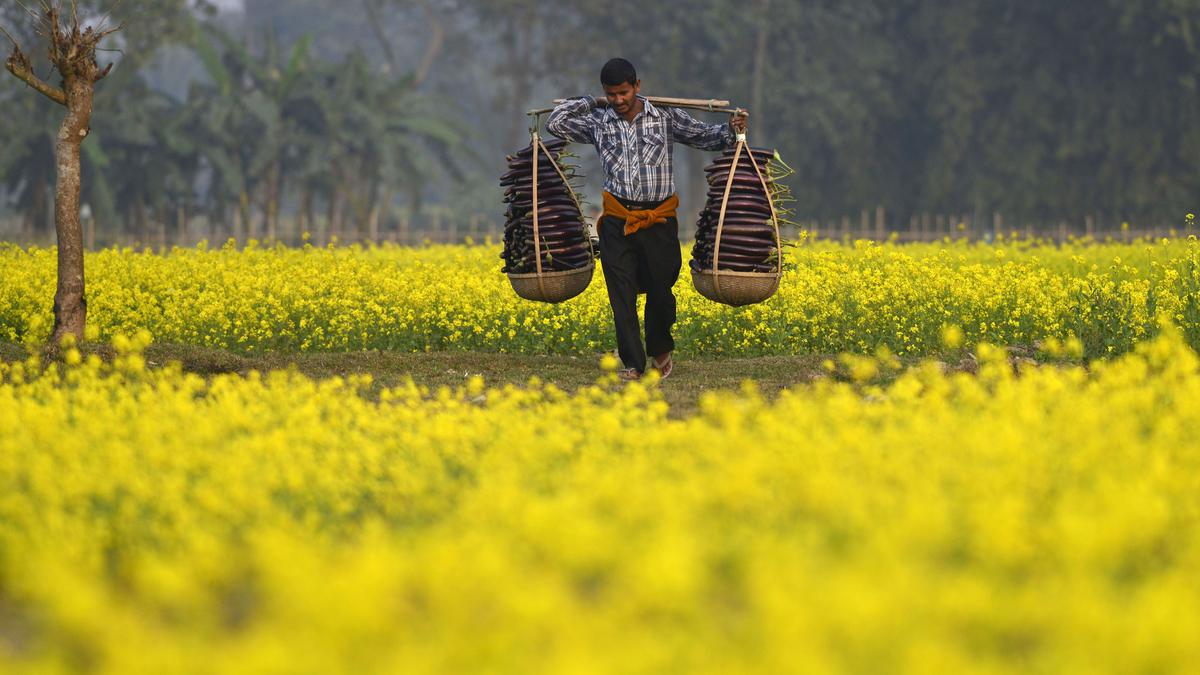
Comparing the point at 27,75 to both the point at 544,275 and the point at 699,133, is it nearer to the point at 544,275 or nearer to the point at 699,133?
the point at 544,275

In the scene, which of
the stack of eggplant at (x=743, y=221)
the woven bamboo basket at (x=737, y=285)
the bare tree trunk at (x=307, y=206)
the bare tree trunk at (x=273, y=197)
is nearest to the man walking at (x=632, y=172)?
the stack of eggplant at (x=743, y=221)

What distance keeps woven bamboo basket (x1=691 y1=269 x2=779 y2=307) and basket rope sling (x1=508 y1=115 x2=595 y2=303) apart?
27.6 inches

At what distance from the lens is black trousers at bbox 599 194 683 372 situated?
8727 millimetres

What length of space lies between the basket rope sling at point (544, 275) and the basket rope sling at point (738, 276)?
67cm

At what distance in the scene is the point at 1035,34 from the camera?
3556 cm

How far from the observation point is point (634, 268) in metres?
8.84

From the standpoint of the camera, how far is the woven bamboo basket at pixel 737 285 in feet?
27.6

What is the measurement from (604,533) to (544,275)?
4.80 metres

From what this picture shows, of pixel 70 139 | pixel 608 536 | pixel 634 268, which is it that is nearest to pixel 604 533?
pixel 608 536

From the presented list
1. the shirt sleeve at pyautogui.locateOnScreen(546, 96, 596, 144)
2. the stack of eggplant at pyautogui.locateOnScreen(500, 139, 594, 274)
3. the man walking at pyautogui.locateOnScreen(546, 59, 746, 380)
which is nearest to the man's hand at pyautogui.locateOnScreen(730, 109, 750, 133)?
the man walking at pyautogui.locateOnScreen(546, 59, 746, 380)

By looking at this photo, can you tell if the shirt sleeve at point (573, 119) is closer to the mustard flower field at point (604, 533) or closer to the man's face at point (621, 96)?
the man's face at point (621, 96)

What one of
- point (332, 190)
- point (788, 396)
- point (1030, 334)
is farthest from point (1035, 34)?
point (788, 396)

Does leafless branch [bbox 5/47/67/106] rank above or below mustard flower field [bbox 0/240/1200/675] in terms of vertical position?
above

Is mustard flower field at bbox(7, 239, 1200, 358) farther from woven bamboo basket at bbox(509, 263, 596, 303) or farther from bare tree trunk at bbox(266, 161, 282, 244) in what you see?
bare tree trunk at bbox(266, 161, 282, 244)
